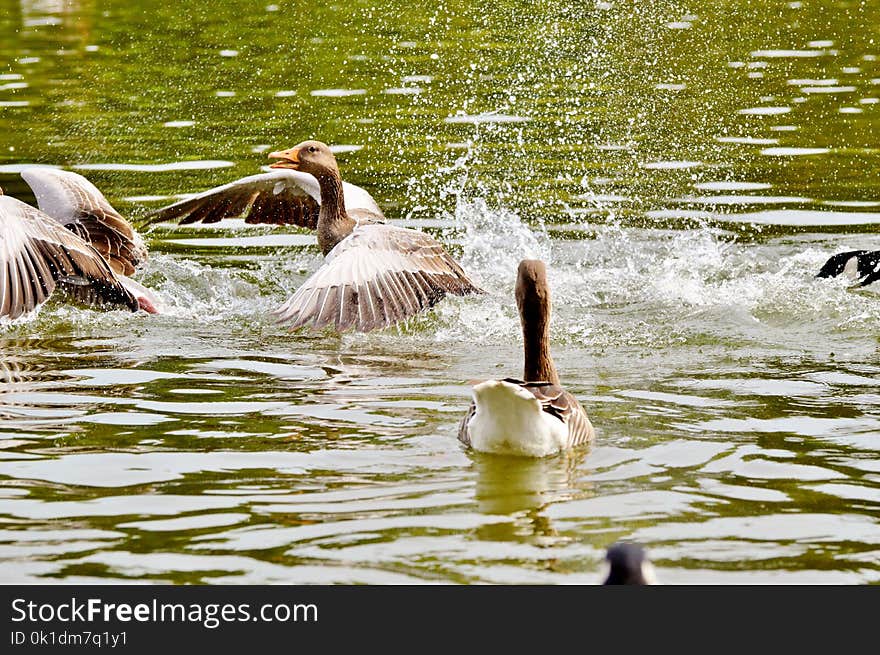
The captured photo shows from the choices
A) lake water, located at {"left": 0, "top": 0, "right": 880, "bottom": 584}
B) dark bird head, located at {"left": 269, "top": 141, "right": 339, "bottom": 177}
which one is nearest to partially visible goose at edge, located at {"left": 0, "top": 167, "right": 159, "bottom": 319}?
lake water, located at {"left": 0, "top": 0, "right": 880, "bottom": 584}

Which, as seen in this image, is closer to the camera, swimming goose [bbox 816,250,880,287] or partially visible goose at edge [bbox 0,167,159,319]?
partially visible goose at edge [bbox 0,167,159,319]

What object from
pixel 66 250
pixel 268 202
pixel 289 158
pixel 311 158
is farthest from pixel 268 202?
pixel 66 250

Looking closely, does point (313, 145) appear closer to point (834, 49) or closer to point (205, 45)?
point (834, 49)

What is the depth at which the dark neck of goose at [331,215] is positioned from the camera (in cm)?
1341

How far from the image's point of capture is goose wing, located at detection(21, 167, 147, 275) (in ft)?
45.7

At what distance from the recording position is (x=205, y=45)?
103ft

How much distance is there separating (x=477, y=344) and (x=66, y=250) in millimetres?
3323

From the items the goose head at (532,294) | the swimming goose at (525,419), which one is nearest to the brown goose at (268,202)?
the goose head at (532,294)

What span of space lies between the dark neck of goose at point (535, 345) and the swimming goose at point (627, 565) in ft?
12.4

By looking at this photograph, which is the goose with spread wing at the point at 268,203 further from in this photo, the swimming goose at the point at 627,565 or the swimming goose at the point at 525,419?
the swimming goose at the point at 627,565

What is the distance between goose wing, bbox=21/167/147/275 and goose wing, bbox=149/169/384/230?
1.31 feet

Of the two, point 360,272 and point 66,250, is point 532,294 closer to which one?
point 360,272

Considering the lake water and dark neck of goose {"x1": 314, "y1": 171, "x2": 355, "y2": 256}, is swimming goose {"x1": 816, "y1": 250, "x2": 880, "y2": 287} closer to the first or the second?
the lake water

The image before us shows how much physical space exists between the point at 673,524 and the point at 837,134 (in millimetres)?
13938
